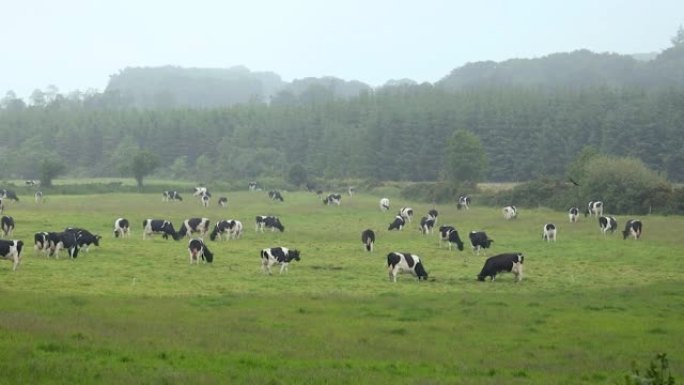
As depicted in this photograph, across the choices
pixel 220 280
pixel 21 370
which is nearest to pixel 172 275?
pixel 220 280

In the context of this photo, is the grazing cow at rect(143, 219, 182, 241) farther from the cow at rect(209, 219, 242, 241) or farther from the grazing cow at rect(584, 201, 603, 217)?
the grazing cow at rect(584, 201, 603, 217)

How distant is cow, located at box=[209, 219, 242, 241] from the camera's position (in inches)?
1946

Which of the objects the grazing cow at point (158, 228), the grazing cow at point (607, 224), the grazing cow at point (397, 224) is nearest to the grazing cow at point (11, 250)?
the grazing cow at point (158, 228)

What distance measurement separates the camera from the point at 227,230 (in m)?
49.7

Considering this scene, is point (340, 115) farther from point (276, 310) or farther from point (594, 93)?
point (276, 310)

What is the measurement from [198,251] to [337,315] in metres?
14.8

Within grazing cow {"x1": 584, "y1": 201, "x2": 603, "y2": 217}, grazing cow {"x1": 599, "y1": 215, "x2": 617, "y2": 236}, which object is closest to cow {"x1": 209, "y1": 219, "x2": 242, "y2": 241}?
grazing cow {"x1": 599, "y1": 215, "x2": 617, "y2": 236}

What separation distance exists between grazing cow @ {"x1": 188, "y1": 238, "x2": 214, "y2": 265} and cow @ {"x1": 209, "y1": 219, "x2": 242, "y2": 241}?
11915 millimetres

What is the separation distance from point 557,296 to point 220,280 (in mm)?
12913

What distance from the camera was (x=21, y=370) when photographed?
42.5 ft

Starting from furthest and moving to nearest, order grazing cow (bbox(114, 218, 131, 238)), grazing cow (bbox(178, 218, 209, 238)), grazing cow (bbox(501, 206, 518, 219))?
grazing cow (bbox(501, 206, 518, 219)) < grazing cow (bbox(178, 218, 209, 238)) < grazing cow (bbox(114, 218, 131, 238))

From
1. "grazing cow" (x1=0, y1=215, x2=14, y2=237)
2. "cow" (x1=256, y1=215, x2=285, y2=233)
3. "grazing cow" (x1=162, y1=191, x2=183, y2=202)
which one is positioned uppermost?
"grazing cow" (x1=0, y1=215, x2=14, y2=237)

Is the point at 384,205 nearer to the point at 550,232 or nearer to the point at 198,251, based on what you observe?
the point at 550,232

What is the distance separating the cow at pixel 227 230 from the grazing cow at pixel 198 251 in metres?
11.9
